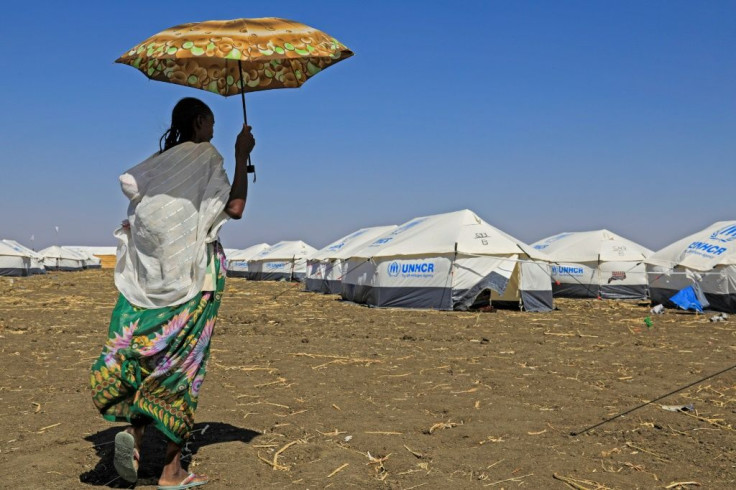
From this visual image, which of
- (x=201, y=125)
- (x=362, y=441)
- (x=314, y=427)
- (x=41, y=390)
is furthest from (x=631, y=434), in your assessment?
(x=41, y=390)

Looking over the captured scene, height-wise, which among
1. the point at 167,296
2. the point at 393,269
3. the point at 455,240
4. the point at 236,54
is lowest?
the point at 167,296

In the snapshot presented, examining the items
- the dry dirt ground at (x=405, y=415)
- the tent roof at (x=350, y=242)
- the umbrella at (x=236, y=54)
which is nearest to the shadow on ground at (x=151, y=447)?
the dry dirt ground at (x=405, y=415)

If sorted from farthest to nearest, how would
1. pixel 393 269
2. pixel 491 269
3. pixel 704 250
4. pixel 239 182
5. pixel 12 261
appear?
pixel 12 261 < pixel 393 269 < pixel 704 250 < pixel 491 269 < pixel 239 182

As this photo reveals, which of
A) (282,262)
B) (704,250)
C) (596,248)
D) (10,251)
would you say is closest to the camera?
(704,250)

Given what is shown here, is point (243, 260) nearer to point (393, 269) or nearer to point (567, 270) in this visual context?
point (567, 270)

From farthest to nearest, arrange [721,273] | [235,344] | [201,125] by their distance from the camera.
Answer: [721,273] < [235,344] < [201,125]

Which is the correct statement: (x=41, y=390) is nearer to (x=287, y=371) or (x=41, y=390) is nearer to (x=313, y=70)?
(x=287, y=371)

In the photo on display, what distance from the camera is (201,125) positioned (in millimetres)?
3789

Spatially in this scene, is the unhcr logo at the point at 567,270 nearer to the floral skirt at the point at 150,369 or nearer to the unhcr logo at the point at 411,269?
the unhcr logo at the point at 411,269

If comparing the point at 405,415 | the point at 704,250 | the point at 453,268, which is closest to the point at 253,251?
the point at 453,268

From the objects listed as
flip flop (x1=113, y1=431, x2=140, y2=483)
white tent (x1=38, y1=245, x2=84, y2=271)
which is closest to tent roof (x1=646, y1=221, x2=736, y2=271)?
flip flop (x1=113, y1=431, x2=140, y2=483)

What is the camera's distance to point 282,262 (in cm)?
4419

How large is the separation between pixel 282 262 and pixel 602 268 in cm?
2432

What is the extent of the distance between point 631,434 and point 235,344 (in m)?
6.55
